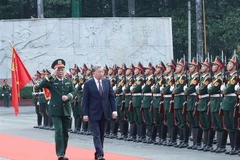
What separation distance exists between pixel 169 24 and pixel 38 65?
23.6ft

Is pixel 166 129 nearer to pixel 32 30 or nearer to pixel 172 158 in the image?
pixel 172 158

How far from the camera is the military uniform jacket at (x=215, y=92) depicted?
52.2 ft

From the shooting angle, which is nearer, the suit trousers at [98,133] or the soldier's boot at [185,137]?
the suit trousers at [98,133]

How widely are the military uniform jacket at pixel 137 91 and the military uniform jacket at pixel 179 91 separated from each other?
176 centimetres

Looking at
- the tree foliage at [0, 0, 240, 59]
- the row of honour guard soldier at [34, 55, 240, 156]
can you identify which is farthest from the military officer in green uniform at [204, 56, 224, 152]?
the tree foliage at [0, 0, 240, 59]

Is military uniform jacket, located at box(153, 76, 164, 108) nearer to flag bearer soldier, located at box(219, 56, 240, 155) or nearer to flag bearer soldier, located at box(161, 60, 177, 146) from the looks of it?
flag bearer soldier, located at box(161, 60, 177, 146)

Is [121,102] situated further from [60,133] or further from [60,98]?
[60,133]

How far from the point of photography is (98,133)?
47.8 ft

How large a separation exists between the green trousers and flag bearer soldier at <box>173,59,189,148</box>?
3.14 meters

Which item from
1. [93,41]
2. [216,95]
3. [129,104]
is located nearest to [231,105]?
[216,95]

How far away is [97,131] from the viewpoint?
14586mm

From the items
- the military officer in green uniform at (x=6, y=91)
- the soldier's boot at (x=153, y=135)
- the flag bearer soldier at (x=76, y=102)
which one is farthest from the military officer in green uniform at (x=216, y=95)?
the military officer in green uniform at (x=6, y=91)

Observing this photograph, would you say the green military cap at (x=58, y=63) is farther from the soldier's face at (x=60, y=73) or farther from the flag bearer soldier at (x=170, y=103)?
the flag bearer soldier at (x=170, y=103)

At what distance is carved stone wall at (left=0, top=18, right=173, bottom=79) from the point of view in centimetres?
4166
